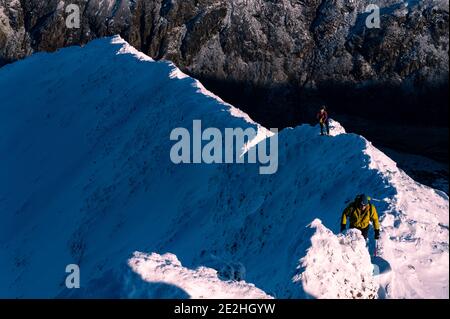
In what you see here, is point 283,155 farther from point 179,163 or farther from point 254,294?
point 254,294

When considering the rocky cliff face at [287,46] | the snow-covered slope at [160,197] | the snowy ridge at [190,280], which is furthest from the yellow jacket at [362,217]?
the rocky cliff face at [287,46]

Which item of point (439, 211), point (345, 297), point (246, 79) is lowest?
point (345, 297)

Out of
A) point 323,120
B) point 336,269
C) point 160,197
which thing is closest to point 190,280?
point 336,269

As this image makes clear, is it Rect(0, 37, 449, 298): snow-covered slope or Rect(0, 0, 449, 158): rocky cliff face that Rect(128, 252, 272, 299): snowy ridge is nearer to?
Rect(0, 37, 449, 298): snow-covered slope

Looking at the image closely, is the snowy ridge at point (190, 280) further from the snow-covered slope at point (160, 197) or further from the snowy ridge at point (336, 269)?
the snowy ridge at point (336, 269)

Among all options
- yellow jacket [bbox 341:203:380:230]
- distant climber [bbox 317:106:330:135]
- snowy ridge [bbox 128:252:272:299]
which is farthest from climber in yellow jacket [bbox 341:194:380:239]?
distant climber [bbox 317:106:330:135]

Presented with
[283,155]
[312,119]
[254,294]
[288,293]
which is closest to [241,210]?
[283,155]
